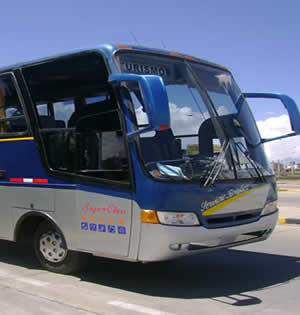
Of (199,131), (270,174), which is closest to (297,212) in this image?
(270,174)

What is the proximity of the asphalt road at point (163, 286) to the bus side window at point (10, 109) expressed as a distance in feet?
7.13

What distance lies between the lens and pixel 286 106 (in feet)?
23.0

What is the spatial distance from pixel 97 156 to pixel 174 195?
1.20 metres

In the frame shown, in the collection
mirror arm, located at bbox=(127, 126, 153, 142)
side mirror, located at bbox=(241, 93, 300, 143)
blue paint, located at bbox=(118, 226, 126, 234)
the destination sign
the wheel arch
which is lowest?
the wheel arch

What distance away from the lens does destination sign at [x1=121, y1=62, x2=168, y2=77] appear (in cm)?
616

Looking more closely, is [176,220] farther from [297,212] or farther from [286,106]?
[297,212]

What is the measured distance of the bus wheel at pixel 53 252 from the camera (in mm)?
6863

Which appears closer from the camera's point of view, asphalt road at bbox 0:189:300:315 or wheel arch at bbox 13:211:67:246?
asphalt road at bbox 0:189:300:315

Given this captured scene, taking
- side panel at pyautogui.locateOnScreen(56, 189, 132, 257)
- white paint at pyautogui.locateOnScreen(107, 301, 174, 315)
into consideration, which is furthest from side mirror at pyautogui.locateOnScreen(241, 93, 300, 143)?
white paint at pyautogui.locateOnScreen(107, 301, 174, 315)

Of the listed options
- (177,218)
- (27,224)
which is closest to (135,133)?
(177,218)

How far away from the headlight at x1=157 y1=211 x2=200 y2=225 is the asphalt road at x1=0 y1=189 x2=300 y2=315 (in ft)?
3.03

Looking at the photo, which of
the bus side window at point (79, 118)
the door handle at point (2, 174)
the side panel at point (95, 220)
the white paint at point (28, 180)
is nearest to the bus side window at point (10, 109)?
the bus side window at point (79, 118)

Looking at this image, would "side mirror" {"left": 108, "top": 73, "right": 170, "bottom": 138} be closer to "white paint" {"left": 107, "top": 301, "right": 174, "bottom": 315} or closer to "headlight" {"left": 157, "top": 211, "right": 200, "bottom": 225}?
"headlight" {"left": 157, "top": 211, "right": 200, "bottom": 225}

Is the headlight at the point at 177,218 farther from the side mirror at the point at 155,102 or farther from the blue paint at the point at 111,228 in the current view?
the side mirror at the point at 155,102
